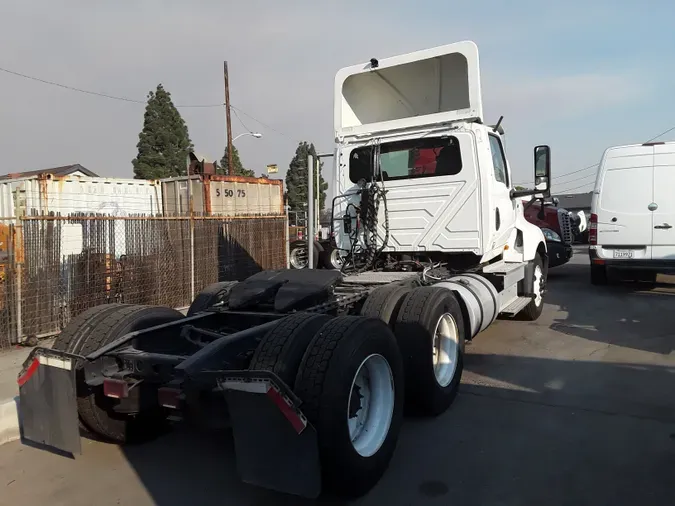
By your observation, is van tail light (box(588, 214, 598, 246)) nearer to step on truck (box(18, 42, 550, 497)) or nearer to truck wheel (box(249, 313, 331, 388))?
step on truck (box(18, 42, 550, 497))

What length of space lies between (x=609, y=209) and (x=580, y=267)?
6.38 metres

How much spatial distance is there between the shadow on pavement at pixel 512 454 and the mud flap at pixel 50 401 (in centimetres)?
64

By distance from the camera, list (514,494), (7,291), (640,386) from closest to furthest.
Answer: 1. (514,494)
2. (640,386)
3. (7,291)

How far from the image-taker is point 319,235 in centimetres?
909

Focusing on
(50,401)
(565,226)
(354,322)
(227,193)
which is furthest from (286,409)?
(565,226)

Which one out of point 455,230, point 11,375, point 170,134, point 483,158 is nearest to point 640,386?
point 455,230

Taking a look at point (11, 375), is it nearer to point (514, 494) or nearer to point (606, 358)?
point (514, 494)

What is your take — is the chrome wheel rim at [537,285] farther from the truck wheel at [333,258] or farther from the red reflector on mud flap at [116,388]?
the red reflector on mud flap at [116,388]

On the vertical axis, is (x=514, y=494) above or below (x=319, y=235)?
below

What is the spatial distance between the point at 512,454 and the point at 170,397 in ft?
7.99

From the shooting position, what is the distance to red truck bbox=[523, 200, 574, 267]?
12.5m

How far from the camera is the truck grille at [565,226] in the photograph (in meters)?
14.2

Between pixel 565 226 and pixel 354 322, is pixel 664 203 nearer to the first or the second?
pixel 565 226

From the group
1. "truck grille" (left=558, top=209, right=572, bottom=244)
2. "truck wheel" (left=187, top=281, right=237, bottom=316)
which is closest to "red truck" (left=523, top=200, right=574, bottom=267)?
A: "truck grille" (left=558, top=209, right=572, bottom=244)
